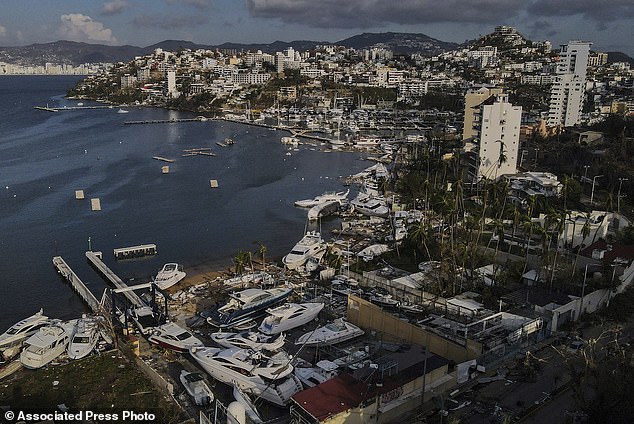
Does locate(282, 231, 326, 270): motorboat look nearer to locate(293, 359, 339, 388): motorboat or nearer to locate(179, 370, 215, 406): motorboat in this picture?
locate(293, 359, 339, 388): motorboat

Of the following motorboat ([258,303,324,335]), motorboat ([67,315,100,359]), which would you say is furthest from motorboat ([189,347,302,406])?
motorboat ([67,315,100,359])

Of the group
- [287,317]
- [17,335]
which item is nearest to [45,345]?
[17,335]

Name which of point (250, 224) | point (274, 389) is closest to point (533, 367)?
point (274, 389)

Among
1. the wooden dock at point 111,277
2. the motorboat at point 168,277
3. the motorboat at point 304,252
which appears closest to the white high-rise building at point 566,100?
the motorboat at point 304,252

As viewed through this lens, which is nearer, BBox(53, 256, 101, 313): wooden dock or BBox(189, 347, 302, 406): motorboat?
BBox(189, 347, 302, 406): motorboat

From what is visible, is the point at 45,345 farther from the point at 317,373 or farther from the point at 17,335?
the point at 317,373

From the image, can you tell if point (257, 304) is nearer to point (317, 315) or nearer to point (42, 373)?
point (317, 315)

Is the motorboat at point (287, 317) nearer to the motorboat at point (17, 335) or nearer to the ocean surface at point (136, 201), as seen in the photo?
the motorboat at point (17, 335)
